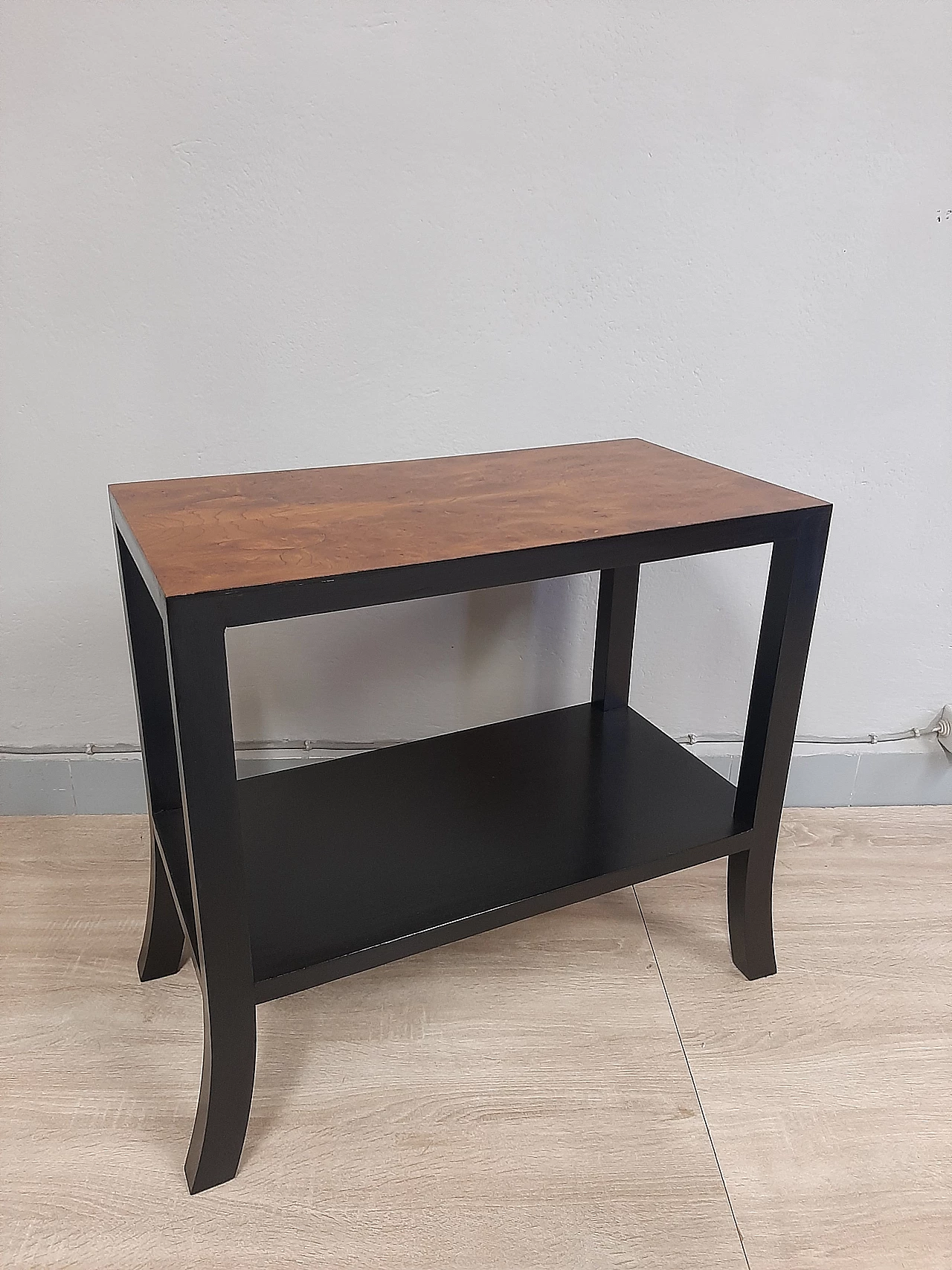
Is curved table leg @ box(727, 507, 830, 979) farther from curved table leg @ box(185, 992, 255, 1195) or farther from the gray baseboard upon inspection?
curved table leg @ box(185, 992, 255, 1195)

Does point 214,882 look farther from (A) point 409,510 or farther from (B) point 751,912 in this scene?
(B) point 751,912

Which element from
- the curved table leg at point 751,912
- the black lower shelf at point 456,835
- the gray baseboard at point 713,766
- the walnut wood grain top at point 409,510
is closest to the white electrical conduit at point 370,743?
the gray baseboard at point 713,766

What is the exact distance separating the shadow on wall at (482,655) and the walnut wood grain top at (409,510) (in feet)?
1.20

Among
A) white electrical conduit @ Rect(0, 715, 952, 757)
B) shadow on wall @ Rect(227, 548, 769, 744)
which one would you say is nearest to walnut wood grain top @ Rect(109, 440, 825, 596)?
shadow on wall @ Rect(227, 548, 769, 744)

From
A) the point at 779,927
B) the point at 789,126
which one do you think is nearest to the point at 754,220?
the point at 789,126

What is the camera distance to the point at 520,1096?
116 cm

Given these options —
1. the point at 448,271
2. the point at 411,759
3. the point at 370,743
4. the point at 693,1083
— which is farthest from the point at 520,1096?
the point at 448,271

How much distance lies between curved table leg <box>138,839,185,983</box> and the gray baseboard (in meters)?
0.40

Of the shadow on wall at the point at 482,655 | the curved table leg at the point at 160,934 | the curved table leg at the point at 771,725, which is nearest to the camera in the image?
the curved table leg at the point at 771,725

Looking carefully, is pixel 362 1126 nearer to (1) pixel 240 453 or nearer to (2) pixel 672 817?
(2) pixel 672 817

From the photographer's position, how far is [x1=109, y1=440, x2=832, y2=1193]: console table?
0.88 meters

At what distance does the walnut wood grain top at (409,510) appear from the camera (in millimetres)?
889

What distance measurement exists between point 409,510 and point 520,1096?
73 centimetres

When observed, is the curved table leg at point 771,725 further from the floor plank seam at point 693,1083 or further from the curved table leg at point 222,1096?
the curved table leg at point 222,1096
